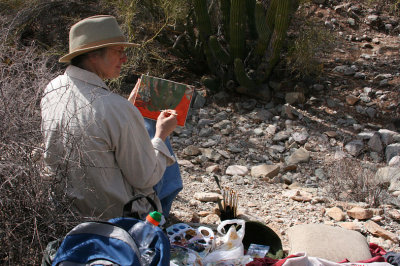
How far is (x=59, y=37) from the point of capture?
706 centimetres

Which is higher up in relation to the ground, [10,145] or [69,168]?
[10,145]

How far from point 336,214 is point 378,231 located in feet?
1.22

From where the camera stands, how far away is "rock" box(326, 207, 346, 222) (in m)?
3.58

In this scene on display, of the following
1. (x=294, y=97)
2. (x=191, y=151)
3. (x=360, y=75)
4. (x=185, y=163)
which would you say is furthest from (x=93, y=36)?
(x=360, y=75)

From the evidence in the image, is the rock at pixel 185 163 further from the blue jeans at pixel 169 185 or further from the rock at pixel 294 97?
the blue jeans at pixel 169 185

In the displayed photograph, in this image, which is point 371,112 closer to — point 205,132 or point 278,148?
point 278,148

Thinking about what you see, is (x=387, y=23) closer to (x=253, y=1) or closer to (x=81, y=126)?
(x=253, y=1)

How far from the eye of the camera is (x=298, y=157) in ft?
17.4

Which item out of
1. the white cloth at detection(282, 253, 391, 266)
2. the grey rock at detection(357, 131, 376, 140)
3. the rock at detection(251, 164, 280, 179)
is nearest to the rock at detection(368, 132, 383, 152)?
the grey rock at detection(357, 131, 376, 140)

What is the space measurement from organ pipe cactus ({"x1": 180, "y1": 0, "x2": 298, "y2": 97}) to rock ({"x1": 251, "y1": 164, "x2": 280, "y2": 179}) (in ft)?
5.38

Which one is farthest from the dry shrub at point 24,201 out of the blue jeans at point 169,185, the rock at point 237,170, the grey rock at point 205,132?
the grey rock at point 205,132

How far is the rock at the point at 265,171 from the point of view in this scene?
192 inches

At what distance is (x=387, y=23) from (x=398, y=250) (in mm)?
6178

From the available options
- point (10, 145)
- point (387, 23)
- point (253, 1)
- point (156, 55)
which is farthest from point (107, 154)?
point (387, 23)
